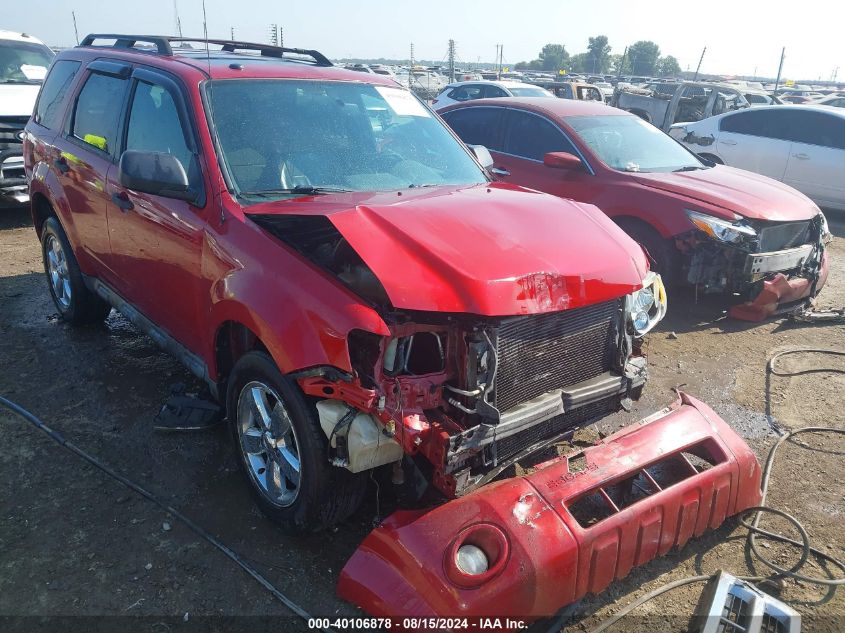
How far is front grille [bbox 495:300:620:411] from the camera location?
102 inches

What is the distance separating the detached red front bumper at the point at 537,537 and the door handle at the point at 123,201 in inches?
97.4

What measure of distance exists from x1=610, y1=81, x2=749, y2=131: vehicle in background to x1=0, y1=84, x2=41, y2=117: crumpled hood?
12161 millimetres

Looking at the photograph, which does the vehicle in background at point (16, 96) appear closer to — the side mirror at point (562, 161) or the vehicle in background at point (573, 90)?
the side mirror at point (562, 161)

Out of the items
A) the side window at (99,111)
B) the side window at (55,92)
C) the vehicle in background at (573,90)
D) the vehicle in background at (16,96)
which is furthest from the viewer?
the vehicle in background at (573,90)

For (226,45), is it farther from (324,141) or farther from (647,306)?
(647,306)

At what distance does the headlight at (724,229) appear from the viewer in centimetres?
547

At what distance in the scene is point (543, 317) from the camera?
2676mm

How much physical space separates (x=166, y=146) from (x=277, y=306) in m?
1.48

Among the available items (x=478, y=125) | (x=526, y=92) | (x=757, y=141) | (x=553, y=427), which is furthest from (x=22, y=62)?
(x=757, y=141)

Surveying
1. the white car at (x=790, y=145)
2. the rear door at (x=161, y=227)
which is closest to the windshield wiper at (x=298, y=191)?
the rear door at (x=161, y=227)

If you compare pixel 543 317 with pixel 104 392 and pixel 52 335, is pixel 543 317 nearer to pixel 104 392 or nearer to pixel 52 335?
pixel 104 392

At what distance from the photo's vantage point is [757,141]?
411 inches

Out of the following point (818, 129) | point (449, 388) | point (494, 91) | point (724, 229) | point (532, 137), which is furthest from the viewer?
point (494, 91)

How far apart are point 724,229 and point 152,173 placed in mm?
4612
